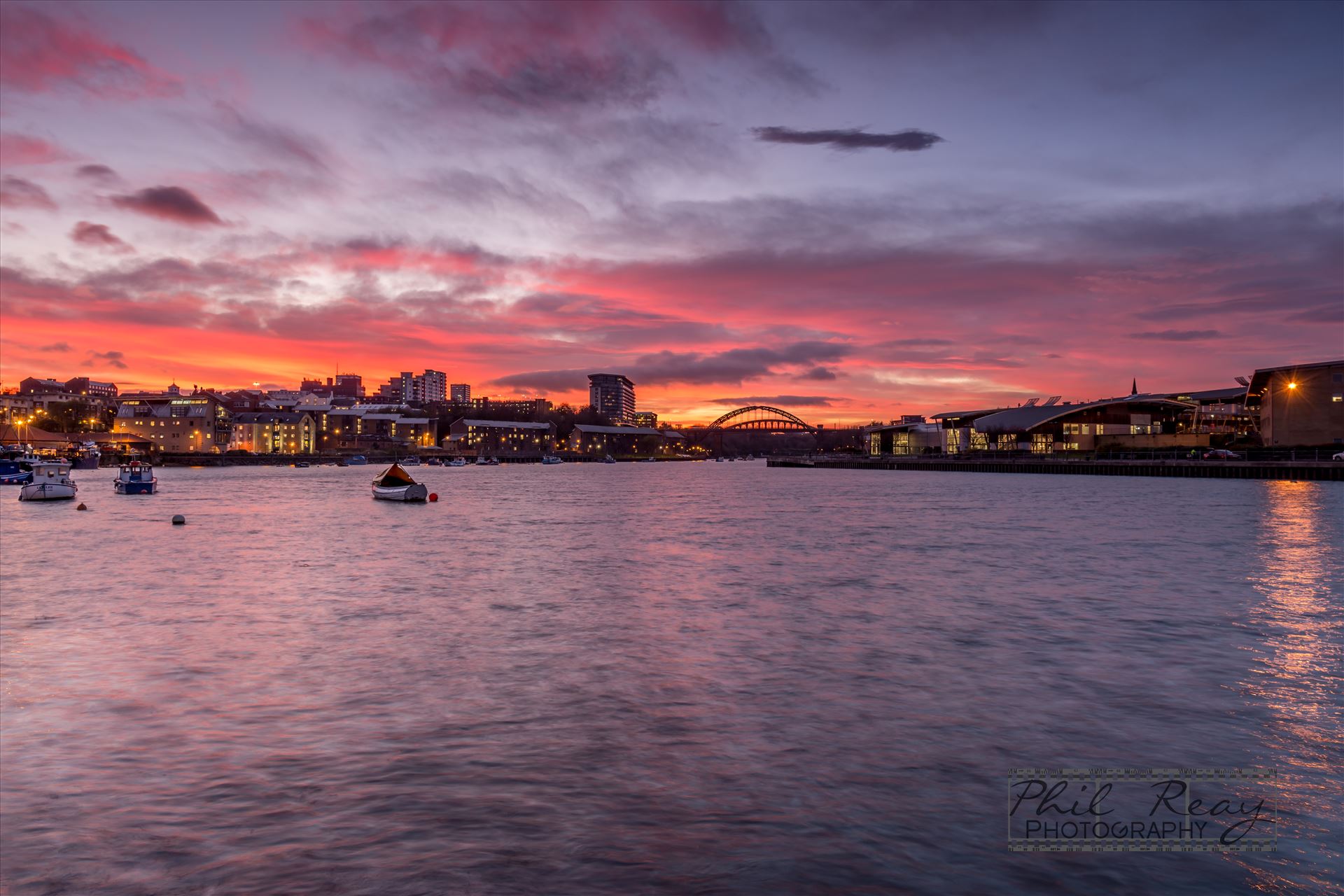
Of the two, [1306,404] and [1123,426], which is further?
[1123,426]

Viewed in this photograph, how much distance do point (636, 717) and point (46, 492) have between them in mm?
77654

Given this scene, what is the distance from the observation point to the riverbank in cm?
9375

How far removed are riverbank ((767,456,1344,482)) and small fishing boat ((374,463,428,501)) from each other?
91.2 metres

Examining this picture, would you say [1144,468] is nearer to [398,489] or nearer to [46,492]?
[398,489]

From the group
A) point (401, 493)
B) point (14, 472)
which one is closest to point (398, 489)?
point (401, 493)

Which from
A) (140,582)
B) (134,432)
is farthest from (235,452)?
(140,582)

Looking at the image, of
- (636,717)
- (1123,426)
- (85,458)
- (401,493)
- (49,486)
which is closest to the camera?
(636,717)

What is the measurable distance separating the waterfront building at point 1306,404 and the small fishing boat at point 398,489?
339 feet

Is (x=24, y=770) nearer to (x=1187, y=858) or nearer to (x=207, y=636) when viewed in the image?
(x=207, y=636)

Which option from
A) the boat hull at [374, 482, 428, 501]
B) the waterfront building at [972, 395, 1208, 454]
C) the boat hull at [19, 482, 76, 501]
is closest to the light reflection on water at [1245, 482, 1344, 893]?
the boat hull at [374, 482, 428, 501]

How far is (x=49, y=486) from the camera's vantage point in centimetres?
7100

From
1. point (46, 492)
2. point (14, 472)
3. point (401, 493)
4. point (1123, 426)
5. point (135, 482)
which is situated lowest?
point (401, 493)

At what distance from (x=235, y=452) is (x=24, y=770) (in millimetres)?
206748

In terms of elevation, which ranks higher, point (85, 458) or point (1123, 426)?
point (1123, 426)
